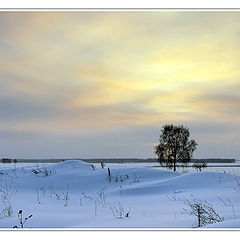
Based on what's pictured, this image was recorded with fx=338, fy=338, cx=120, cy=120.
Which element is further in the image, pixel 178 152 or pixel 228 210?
pixel 178 152

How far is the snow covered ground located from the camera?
16.6 feet

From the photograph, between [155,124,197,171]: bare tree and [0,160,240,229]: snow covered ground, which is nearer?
[0,160,240,229]: snow covered ground

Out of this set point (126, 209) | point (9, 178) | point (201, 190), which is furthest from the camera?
point (9, 178)

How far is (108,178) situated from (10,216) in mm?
4749

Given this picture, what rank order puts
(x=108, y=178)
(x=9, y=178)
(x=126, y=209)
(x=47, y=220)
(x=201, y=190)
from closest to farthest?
(x=47, y=220) → (x=126, y=209) → (x=201, y=190) → (x=108, y=178) → (x=9, y=178)

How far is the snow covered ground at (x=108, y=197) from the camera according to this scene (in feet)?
16.6

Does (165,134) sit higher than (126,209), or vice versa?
(165,134)

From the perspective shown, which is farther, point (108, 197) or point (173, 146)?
point (173, 146)

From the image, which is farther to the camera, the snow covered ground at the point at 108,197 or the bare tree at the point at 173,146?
the bare tree at the point at 173,146

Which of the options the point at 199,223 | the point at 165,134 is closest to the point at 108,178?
the point at 199,223

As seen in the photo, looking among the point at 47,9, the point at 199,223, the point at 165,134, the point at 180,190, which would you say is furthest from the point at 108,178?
the point at 165,134

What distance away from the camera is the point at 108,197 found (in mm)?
8000

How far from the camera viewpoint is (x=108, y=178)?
1012 centimetres

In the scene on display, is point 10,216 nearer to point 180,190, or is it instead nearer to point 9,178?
point 180,190
